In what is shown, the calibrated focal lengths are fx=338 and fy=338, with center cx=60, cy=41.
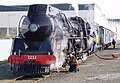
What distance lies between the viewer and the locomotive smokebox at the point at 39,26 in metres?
13.8

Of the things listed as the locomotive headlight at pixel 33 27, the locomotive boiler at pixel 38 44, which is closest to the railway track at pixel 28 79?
the locomotive boiler at pixel 38 44

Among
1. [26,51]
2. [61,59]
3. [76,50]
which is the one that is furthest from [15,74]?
[76,50]

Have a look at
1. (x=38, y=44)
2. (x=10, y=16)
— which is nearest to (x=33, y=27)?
(x=38, y=44)

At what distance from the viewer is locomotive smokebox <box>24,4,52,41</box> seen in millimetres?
13848

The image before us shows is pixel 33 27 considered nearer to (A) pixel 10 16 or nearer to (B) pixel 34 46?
(B) pixel 34 46

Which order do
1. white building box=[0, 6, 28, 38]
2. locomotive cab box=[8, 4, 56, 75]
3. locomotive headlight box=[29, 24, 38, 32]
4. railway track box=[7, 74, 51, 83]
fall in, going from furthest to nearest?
1. white building box=[0, 6, 28, 38]
2. locomotive headlight box=[29, 24, 38, 32]
3. locomotive cab box=[8, 4, 56, 75]
4. railway track box=[7, 74, 51, 83]

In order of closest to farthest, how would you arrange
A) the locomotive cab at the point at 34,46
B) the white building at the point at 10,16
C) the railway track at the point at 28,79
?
the railway track at the point at 28,79 < the locomotive cab at the point at 34,46 < the white building at the point at 10,16

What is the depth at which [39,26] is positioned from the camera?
1385cm

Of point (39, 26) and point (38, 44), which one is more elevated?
point (39, 26)

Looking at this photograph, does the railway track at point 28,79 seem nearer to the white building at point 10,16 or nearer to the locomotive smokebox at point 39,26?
the locomotive smokebox at point 39,26

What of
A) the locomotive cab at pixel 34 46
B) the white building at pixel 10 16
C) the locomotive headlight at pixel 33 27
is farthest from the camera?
the white building at pixel 10 16

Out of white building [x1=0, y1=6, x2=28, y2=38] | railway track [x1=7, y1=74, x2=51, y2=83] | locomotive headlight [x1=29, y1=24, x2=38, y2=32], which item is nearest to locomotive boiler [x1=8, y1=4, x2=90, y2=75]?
locomotive headlight [x1=29, y1=24, x2=38, y2=32]

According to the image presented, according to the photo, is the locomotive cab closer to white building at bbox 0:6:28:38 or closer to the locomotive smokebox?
the locomotive smokebox

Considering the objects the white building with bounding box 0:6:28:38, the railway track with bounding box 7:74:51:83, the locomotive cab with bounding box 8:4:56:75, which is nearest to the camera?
the railway track with bounding box 7:74:51:83
